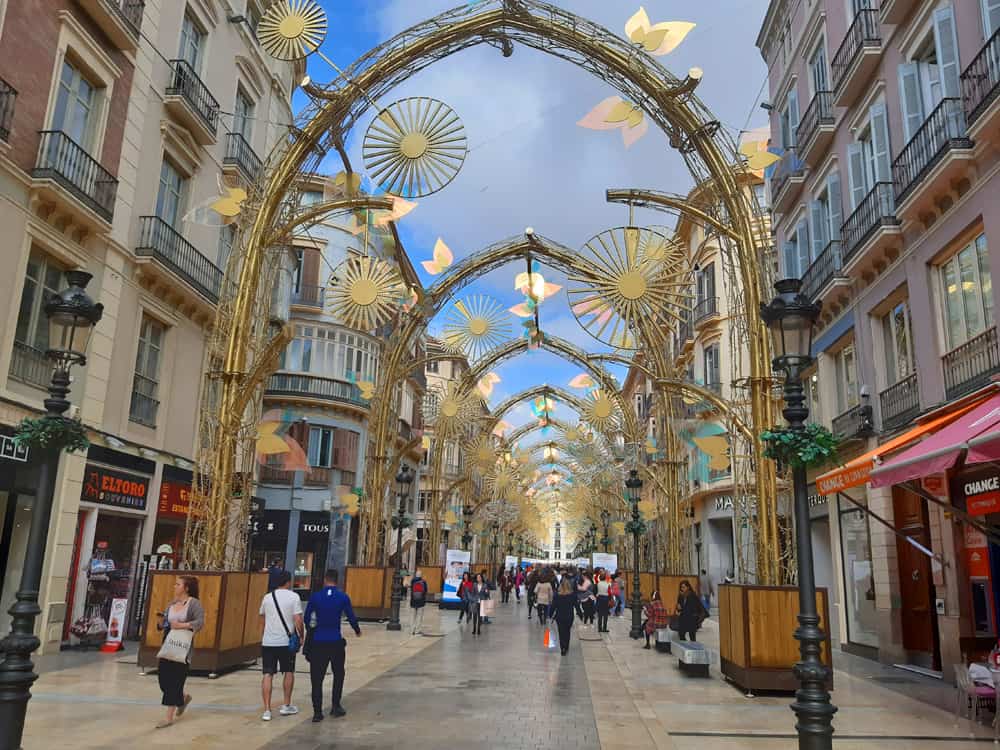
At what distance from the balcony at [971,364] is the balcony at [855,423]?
3211 mm

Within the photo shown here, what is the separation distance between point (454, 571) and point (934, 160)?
76.5ft

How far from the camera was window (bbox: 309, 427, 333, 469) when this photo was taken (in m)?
33.8

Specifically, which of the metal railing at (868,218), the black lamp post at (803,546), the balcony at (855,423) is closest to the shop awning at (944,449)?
the black lamp post at (803,546)

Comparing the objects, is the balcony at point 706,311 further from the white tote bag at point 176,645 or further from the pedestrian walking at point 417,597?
the white tote bag at point 176,645

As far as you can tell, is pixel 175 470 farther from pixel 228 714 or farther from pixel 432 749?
pixel 432 749

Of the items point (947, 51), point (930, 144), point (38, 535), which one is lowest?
point (38, 535)

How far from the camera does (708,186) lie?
46.0 ft

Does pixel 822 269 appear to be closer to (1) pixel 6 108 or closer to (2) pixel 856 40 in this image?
(2) pixel 856 40

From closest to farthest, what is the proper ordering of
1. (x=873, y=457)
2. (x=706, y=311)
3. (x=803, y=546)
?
(x=803, y=546) < (x=873, y=457) < (x=706, y=311)

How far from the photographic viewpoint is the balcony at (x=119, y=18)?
14.7 metres

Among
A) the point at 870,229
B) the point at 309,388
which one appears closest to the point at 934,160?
the point at 870,229

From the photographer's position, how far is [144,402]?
1736cm

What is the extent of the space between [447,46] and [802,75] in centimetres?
1123

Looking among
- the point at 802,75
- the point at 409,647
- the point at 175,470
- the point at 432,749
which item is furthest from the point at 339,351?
the point at 432,749
